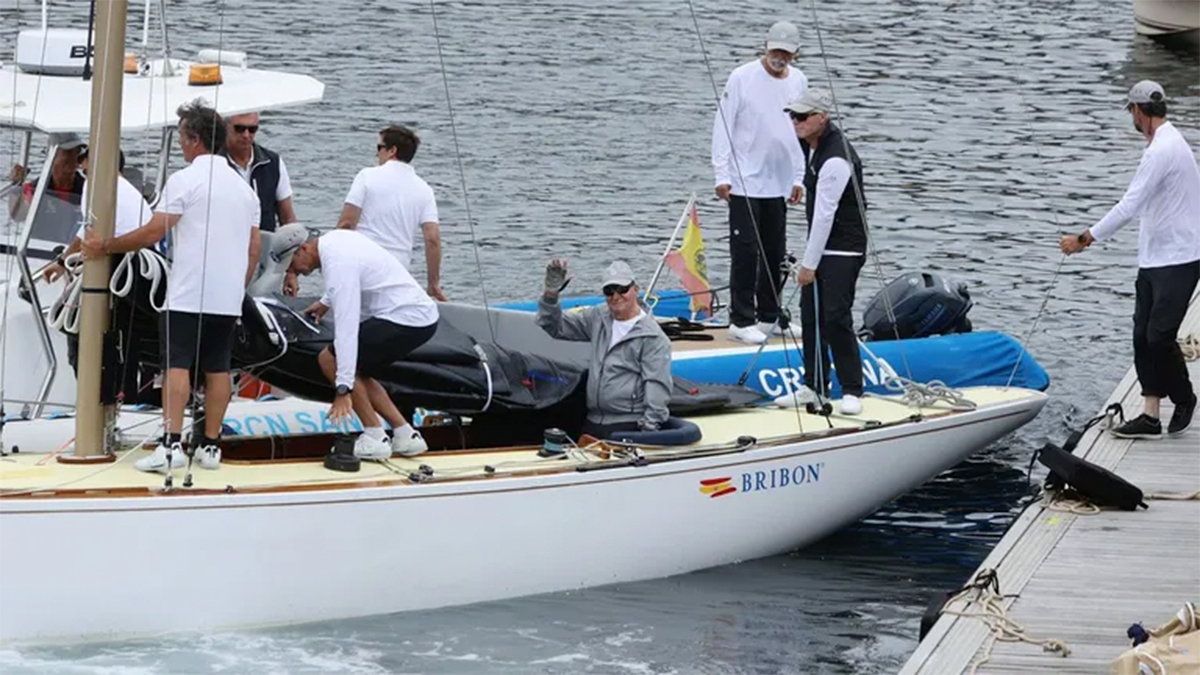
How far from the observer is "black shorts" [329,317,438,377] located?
31.0 ft

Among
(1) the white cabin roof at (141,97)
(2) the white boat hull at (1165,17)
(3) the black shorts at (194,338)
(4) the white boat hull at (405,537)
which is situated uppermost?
(2) the white boat hull at (1165,17)

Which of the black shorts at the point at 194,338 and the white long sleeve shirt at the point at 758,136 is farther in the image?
the white long sleeve shirt at the point at 758,136

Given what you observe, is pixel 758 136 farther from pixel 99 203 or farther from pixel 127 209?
pixel 99 203

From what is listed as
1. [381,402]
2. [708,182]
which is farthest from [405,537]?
[708,182]

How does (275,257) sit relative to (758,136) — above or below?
below

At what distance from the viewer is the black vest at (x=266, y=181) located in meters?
11.0

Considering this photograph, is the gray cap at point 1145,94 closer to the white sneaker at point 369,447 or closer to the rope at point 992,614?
the rope at point 992,614

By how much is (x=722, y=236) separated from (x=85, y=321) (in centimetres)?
1071

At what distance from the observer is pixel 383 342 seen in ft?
31.1

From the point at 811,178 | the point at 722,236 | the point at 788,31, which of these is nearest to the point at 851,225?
the point at 811,178

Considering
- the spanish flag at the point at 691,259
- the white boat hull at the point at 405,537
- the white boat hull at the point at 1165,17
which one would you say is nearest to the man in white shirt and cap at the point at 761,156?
the spanish flag at the point at 691,259

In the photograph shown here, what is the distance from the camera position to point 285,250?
9.80m

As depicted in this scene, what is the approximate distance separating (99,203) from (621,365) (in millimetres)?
2729

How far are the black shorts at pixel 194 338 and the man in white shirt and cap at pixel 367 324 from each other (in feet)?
1.56
